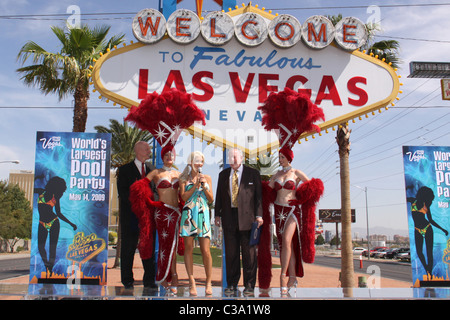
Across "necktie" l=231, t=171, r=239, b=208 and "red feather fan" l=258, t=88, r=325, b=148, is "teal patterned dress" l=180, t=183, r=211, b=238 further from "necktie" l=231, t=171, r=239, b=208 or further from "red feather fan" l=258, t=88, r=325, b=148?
"red feather fan" l=258, t=88, r=325, b=148

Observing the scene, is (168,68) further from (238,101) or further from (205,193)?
(205,193)

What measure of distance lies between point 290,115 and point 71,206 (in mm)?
5555

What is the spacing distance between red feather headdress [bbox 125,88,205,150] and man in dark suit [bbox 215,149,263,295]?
2.89 ft

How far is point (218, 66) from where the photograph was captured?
805cm

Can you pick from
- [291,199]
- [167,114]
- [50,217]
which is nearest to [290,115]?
[291,199]

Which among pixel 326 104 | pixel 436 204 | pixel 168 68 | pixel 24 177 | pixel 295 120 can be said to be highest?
pixel 24 177

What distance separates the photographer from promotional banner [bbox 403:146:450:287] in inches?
391

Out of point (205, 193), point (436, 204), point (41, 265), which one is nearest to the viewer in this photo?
point (205, 193)

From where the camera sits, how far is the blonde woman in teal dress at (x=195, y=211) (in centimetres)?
539

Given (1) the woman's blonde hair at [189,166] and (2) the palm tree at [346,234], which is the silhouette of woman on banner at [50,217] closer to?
(1) the woman's blonde hair at [189,166]

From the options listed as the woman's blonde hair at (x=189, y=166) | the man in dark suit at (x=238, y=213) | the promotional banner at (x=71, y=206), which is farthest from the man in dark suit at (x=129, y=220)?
the promotional banner at (x=71, y=206)

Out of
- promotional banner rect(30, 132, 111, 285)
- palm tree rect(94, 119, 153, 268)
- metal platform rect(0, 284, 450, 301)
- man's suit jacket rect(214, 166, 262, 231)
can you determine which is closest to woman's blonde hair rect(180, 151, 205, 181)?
man's suit jacket rect(214, 166, 262, 231)
